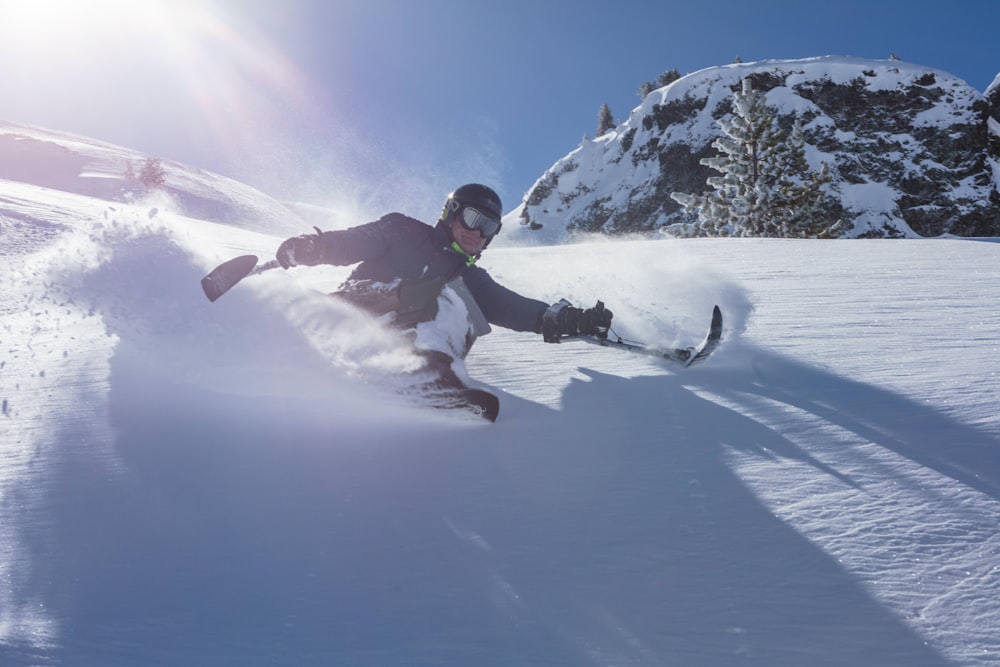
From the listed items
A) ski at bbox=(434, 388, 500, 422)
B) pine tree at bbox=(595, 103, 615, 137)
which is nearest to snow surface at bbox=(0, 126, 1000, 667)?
ski at bbox=(434, 388, 500, 422)

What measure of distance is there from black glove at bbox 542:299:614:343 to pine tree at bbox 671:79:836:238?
93.0 feet

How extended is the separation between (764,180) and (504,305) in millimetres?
30507

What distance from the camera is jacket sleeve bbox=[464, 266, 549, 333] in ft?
15.2

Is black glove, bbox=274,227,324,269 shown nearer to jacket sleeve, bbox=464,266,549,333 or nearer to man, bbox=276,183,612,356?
man, bbox=276,183,612,356

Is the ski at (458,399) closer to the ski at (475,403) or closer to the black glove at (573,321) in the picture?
the ski at (475,403)

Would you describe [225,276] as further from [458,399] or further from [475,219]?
[458,399]

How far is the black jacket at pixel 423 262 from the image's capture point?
446 centimetres

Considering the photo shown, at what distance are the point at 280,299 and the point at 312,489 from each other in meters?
2.42

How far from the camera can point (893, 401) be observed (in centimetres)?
256

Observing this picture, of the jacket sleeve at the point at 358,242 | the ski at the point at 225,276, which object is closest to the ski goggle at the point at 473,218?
the jacket sleeve at the point at 358,242

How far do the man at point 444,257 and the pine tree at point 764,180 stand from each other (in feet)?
92.1

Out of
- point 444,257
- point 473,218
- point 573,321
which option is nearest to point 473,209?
point 473,218

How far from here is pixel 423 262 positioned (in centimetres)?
460

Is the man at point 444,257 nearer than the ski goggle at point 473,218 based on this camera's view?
Yes
